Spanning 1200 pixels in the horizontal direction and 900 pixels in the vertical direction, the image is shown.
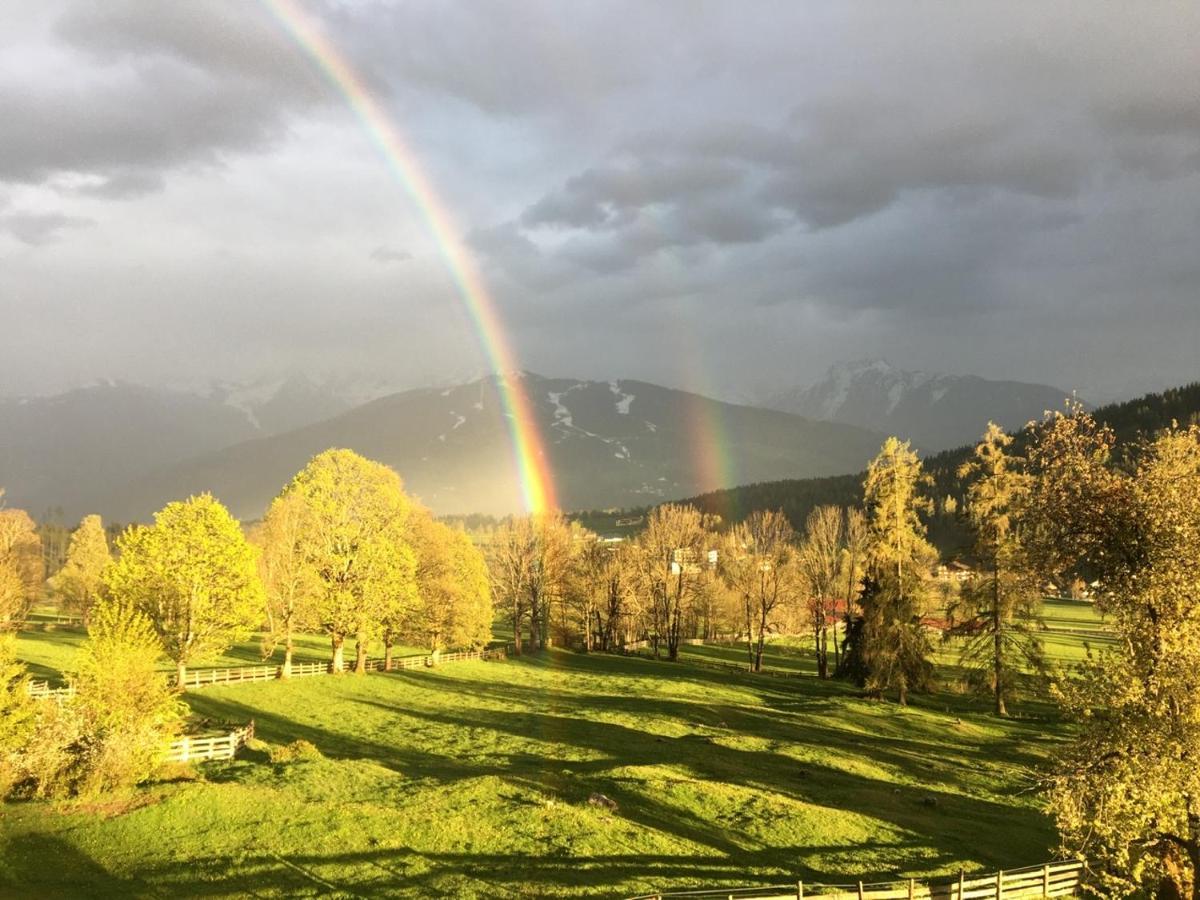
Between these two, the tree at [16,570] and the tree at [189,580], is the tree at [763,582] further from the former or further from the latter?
the tree at [16,570]

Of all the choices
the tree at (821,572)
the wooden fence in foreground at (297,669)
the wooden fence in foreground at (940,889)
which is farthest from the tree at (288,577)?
the tree at (821,572)

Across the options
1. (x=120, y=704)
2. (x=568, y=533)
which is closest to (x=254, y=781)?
(x=120, y=704)

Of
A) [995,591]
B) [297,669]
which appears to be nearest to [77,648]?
[297,669]

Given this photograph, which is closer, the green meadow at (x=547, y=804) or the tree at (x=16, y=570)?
the green meadow at (x=547, y=804)

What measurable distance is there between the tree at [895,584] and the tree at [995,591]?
396 cm

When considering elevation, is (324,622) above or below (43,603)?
above

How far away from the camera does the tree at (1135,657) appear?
20.0 m

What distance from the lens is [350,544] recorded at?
199ft

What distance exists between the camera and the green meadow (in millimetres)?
24109

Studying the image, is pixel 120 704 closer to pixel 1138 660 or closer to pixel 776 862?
pixel 776 862

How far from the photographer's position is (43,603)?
133 m

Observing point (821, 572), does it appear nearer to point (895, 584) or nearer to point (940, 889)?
point (895, 584)

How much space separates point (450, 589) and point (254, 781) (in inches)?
1559

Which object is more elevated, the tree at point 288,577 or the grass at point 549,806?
the tree at point 288,577
